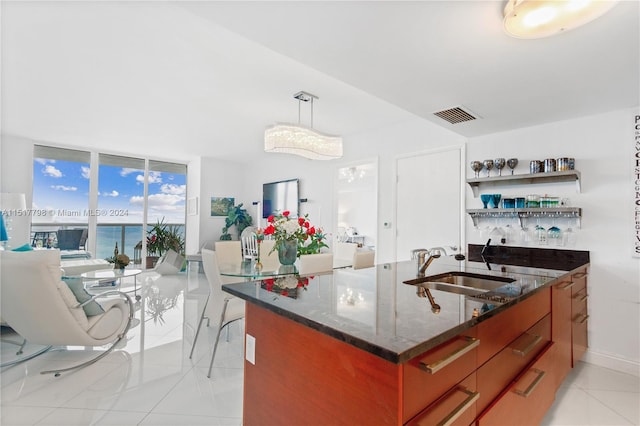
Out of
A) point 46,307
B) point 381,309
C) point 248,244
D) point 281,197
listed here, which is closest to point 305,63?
point 381,309

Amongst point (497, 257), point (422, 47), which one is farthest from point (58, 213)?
point (497, 257)

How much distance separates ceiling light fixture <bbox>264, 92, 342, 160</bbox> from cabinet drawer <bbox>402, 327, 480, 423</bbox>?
2.56 meters

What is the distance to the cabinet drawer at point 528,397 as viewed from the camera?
1198mm

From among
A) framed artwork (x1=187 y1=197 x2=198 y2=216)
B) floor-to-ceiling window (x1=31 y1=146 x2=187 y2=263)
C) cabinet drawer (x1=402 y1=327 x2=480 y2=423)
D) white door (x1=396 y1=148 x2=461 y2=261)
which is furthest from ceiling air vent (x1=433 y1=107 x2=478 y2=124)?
floor-to-ceiling window (x1=31 y1=146 x2=187 y2=263)

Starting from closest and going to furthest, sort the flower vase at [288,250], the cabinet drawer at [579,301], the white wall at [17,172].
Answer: the cabinet drawer at [579,301], the flower vase at [288,250], the white wall at [17,172]

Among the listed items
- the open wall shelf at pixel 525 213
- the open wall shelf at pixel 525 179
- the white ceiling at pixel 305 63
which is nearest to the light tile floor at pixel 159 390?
the open wall shelf at pixel 525 213

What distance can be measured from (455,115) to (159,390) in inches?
127

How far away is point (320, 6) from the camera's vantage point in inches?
55.8

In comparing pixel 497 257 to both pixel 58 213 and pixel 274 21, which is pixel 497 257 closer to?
pixel 274 21

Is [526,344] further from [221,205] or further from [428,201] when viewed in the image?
[221,205]

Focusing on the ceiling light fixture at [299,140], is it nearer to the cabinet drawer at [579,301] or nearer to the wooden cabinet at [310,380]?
the wooden cabinet at [310,380]

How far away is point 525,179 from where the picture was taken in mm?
3049

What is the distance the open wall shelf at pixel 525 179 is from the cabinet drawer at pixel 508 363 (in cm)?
165

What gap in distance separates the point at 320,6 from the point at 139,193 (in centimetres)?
673
